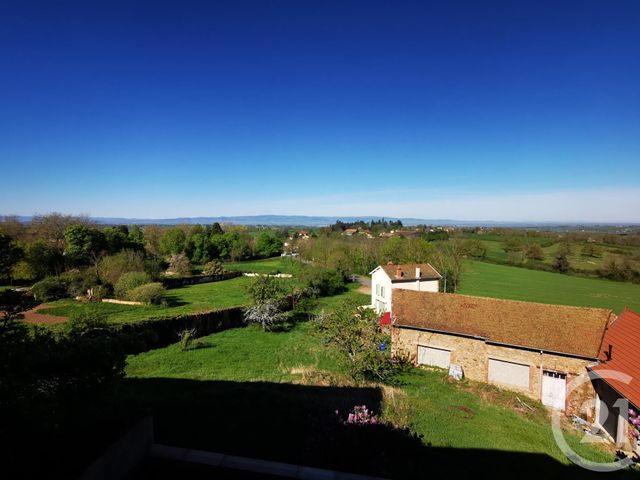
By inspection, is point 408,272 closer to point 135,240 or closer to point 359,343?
point 359,343

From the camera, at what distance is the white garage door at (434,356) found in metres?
16.9

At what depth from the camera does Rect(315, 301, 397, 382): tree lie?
1430 cm

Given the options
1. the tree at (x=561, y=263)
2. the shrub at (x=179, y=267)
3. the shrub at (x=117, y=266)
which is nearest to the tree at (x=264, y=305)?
the shrub at (x=117, y=266)

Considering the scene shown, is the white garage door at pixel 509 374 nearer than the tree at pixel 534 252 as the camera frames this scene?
Yes

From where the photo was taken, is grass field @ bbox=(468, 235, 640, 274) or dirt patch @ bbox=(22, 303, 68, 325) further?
grass field @ bbox=(468, 235, 640, 274)

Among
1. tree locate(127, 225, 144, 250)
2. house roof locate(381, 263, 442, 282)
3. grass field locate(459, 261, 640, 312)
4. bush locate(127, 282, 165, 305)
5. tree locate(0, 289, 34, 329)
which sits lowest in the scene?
grass field locate(459, 261, 640, 312)

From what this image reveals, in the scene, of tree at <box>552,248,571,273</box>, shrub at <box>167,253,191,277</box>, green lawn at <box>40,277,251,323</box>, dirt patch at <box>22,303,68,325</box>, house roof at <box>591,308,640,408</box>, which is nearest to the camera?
house roof at <box>591,308,640,408</box>

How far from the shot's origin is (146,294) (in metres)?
31.0

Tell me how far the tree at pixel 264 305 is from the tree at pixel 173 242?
41802 millimetres

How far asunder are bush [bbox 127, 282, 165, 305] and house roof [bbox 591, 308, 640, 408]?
108 feet

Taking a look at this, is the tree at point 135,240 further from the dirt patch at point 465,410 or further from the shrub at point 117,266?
the dirt patch at point 465,410

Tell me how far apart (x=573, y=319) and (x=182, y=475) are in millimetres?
17038

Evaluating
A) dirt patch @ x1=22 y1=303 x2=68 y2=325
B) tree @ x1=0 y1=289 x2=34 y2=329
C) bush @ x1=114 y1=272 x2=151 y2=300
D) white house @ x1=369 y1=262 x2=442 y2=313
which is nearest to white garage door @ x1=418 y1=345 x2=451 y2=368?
white house @ x1=369 y1=262 x2=442 y2=313

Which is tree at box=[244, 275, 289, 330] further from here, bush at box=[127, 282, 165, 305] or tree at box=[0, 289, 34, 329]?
tree at box=[0, 289, 34, 329]
